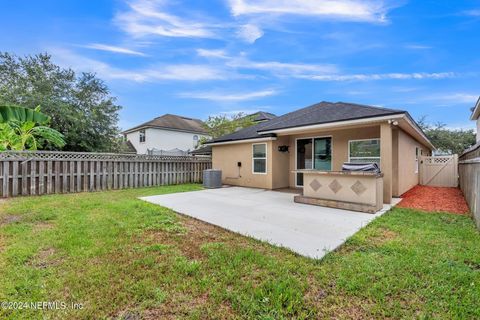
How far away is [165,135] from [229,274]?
980 inches

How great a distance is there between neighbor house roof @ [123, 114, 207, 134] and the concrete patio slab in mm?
19416

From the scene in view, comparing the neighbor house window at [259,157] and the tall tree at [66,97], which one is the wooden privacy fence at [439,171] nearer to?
the neighbor house window at [259,157]

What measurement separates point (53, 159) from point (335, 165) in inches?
453

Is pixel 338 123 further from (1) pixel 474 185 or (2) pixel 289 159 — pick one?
(1) pixel 474 185

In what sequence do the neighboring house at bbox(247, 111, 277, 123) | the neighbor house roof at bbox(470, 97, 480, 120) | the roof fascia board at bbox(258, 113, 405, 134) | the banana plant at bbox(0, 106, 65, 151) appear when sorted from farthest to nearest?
the neighboring house at bbox(247, 111, 277, 123) < the neighbor house roof at bbox(470, 97, 480, 120) < the roof fascia board at bbox(258, 113, 405, 134) < the banana plant at bbox(0, 106, 65, 151)

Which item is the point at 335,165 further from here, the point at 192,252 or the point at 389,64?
the point at 389,64

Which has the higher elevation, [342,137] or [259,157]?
[342,137]

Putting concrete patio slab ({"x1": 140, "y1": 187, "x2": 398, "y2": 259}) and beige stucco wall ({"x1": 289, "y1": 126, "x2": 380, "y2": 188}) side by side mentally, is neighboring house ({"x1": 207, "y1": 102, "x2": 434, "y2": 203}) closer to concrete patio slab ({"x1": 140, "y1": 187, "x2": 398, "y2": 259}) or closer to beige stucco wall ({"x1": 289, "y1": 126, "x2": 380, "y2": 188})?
beige stucco wall ({"x1": 289, "y1": 126, "x2": 380, "y2": 188})

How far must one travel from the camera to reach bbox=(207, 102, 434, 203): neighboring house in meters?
7.25

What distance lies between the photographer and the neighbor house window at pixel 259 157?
422 inches

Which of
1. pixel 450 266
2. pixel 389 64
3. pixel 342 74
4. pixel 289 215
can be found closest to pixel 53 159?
pixel 289 215

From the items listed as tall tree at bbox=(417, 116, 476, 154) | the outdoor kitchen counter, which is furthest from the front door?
tall tree at bbox=(417, 116, 476, 154)

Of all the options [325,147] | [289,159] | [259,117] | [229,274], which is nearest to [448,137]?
[259,117]

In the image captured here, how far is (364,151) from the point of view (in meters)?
8.59
